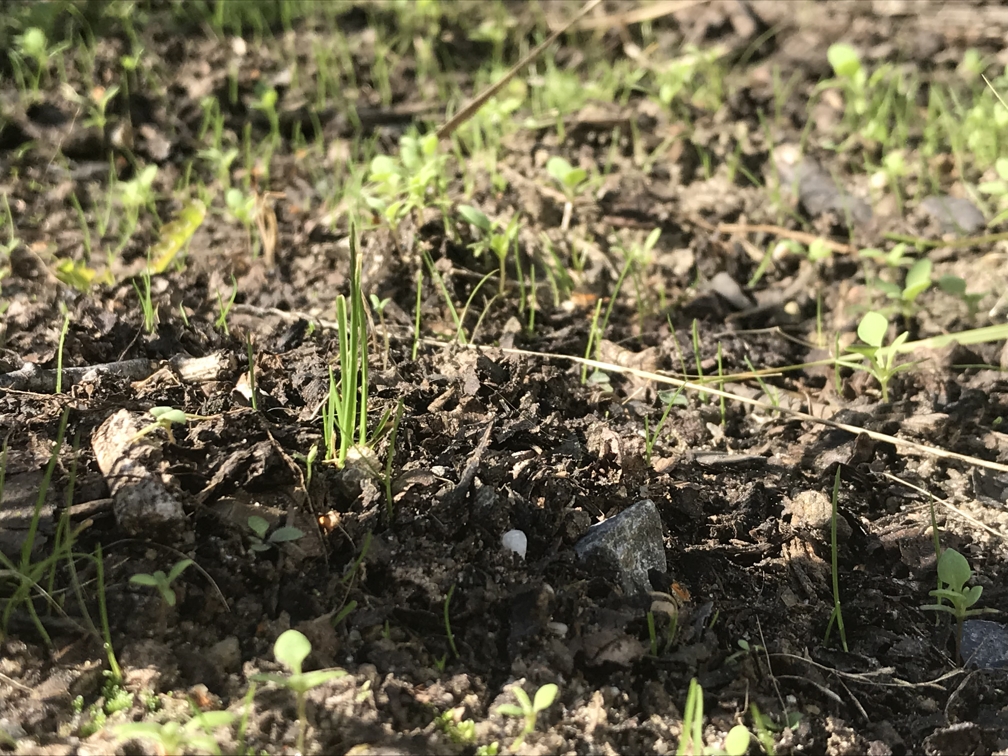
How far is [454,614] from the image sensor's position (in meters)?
1.37

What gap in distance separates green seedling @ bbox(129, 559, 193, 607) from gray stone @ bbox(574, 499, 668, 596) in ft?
2.26

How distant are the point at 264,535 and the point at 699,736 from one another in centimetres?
78

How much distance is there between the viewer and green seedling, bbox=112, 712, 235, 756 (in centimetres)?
101

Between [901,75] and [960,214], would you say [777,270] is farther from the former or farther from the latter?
[901,75]

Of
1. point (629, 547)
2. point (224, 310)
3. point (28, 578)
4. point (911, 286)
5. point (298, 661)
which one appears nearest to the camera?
point (298, 661)

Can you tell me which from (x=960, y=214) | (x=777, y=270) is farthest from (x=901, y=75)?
(x=777, y=270)

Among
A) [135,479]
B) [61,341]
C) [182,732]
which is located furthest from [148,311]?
[182,732]

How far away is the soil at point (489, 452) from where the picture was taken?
1275mm

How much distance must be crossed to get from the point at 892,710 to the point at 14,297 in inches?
88.6

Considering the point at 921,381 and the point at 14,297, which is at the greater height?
the point at 14,297

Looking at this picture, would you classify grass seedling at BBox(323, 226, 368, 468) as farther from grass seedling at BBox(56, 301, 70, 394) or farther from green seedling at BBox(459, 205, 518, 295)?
green seedling at BBox(459, 205, 518, 295)

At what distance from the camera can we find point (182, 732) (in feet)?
3.72

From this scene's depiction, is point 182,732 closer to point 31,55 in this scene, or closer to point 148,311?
point 148,311

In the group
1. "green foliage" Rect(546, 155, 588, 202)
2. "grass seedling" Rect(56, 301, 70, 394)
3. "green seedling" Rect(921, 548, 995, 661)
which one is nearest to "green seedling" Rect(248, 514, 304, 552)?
"grass seedling" Rect(56, 301, 70, 394)
